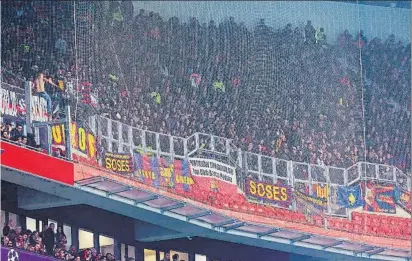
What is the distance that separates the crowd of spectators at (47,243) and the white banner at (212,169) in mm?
747

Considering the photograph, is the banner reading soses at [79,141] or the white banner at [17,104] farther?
the banner reading soses at [79,141]

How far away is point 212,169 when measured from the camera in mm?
5965

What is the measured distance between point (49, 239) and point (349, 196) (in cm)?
195

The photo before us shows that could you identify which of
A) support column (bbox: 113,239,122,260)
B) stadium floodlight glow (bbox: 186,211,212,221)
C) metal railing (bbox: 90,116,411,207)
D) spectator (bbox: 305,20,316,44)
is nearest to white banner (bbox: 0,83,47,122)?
metal railing (bbox: 90,116,411,207)

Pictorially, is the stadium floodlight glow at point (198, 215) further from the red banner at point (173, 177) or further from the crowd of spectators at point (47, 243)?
the crowd of spectators at point (47, 243)

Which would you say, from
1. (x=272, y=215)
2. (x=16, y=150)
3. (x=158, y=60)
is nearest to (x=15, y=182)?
(x=16, y=150)

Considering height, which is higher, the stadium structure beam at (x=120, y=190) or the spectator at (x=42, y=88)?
the spectator at (x=42, y=88)

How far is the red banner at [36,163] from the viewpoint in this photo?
199 inches

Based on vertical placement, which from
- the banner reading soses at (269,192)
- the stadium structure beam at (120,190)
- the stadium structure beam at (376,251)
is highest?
the stadium structure beam at (120,190)

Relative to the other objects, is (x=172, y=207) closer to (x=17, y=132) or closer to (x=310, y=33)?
(x=17, y=132)

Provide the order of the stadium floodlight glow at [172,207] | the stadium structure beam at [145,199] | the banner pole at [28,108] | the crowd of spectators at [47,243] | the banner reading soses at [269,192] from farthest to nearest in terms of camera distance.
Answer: the banner reading soses at [269,192], the stadium floodlight glow at [172,207], the stadium structure beam at [145,199], the banner pole at [28,108], the crowd of spectators at [47,243]

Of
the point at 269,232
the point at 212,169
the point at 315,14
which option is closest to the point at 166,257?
the point at 212,169

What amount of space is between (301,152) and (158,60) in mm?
1046

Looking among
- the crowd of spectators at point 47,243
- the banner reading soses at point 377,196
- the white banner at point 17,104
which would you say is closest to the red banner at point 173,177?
the crowd of spectators at point 47,243
